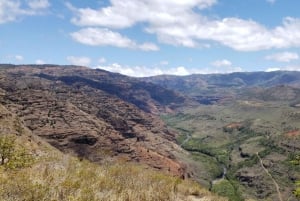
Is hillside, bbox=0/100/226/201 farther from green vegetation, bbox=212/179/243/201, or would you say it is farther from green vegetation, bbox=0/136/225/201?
green vegetation, bbox=212/179/243/201

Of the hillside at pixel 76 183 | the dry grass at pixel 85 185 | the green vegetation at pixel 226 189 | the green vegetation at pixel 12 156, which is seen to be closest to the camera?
the dry grass at pixel 85 185

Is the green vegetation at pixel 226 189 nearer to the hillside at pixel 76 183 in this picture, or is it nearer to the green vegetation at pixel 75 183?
the hillside at pixel 76 183

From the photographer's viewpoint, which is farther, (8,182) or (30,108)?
(30,108)

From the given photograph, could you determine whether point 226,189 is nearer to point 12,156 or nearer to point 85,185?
point 12,156

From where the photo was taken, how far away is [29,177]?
1353 cm

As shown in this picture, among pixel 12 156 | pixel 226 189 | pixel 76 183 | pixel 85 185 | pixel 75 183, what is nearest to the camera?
pixel 75 183

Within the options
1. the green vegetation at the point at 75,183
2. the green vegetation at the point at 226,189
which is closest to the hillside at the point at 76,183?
the green vegetation at the point at 75,183

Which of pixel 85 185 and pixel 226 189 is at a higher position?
Answer: pixel 85 185

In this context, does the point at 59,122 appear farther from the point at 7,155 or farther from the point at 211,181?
the point at 7,155

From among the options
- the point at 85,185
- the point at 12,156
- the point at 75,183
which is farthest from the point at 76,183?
the point at 12,156

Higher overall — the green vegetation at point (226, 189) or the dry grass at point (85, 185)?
the dry grass at point (85, 185)

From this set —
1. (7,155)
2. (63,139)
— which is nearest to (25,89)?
(63,139)

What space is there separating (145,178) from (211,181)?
7170 inches

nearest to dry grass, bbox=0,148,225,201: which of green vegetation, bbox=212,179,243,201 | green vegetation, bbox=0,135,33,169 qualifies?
green vegetation, bbox=0,135,33,169
